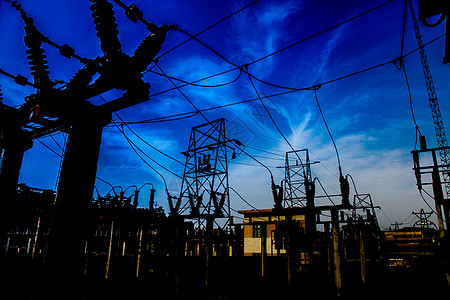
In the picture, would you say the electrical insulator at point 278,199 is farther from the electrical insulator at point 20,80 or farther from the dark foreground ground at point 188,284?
the electrical insulator at point 20,80

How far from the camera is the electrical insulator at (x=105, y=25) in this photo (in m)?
6.50

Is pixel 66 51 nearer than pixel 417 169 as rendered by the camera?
Yes

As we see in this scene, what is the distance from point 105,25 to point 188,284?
12.9 meters

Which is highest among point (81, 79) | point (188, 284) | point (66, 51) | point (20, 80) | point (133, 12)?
point (133, 12)

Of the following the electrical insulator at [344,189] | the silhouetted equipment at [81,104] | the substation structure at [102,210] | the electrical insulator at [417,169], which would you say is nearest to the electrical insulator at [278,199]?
the substation structure at [102,210]

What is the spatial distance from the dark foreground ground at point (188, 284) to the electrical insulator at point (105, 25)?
5.75 metres

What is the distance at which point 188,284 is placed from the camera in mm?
14078

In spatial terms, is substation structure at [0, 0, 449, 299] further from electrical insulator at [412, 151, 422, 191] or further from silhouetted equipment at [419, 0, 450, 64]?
silhouetted equipment at [419, 0, 450, 64]

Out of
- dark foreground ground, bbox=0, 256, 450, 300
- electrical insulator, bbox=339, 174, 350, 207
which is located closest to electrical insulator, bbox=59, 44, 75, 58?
dark foreground ground, bbox=0, 256, 450, 300

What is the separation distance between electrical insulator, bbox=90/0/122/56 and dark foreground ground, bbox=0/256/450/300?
5.75 m

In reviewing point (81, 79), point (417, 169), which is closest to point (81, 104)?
point (81, 79)

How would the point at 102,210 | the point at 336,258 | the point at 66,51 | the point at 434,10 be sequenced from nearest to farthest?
the point at 434,10, the point at 66,51, the point at 336,258, the point at 102,210

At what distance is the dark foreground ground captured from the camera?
10.2 metres

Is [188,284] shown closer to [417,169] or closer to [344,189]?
[344,189]
